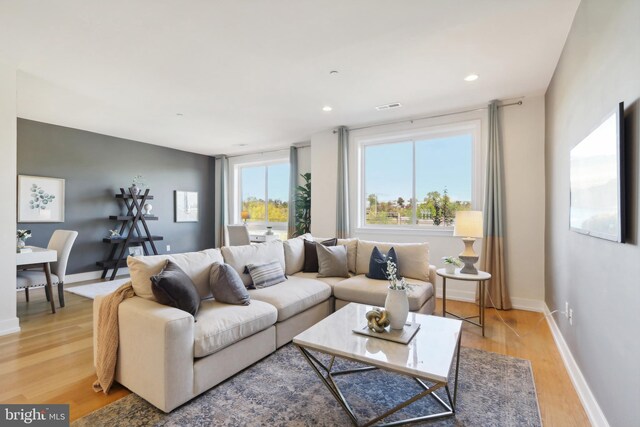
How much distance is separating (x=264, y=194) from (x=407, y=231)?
11.7ft

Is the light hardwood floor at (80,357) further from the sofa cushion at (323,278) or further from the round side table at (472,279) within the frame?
the sofa cushion at (323,278)

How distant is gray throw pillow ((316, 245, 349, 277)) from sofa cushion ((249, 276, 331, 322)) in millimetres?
278

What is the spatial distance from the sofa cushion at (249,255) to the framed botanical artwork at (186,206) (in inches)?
164

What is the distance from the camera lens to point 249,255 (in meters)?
3.14

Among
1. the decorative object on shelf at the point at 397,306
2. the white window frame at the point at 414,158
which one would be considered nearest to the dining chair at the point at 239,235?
the white window frame at the point at 414,158

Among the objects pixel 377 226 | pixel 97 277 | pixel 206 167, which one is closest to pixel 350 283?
pixel 377 226

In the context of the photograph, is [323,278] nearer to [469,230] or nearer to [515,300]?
[469,230]

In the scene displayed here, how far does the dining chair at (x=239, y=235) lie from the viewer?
511 cm

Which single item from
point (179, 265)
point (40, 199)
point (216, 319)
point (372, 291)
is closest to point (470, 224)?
point (372, 291)

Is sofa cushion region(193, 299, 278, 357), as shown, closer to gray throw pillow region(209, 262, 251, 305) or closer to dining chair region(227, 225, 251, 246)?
gray throw pillow region(209, 262, 251, 305)

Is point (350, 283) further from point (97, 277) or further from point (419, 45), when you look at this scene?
point (97, 277)

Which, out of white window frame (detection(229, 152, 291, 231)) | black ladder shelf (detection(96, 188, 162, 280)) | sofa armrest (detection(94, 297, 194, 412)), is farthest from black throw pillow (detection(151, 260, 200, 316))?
white window frame (detection(229, 152, 291, 231))

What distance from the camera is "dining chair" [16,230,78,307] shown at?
3.56 metres

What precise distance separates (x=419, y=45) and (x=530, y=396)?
275 centimetres
